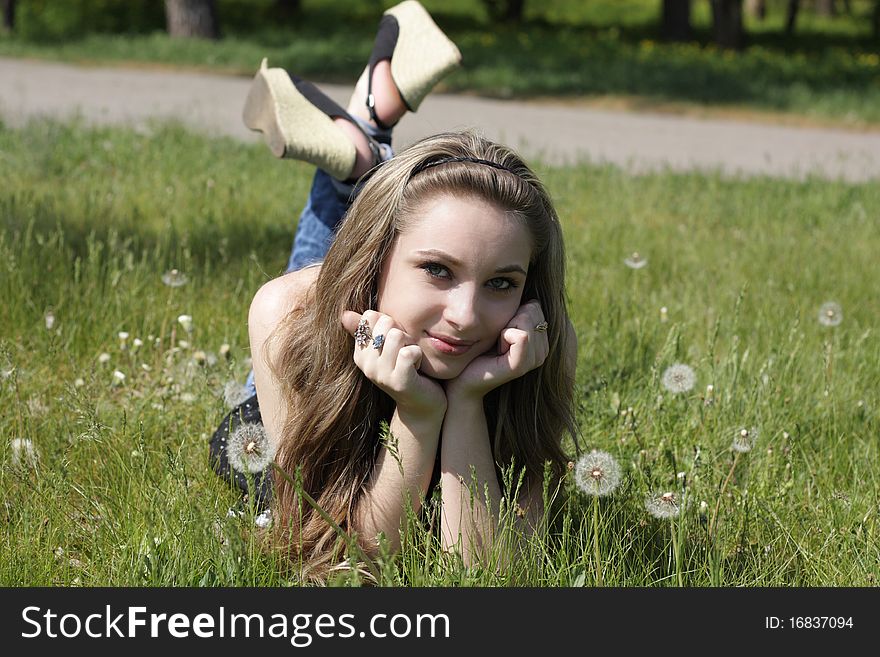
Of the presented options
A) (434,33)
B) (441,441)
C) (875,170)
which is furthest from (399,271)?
(875,170)

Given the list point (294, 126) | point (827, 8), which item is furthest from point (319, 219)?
point (827, 8)

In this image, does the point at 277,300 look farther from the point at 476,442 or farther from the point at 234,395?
the point at 476,442

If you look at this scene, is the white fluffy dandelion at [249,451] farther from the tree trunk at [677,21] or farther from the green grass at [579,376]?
the tree trunk at [677,21]

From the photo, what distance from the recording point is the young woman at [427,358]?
2195 mm

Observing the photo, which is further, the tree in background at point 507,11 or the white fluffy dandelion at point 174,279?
the tree in background at point 507,11

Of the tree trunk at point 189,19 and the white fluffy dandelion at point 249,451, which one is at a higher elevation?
the tree trunk at point 189,19

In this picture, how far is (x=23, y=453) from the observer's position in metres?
2.80

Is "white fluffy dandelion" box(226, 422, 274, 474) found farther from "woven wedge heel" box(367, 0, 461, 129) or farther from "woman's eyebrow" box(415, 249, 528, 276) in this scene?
"woven wedge heel" box(367, 0, 461, 129)

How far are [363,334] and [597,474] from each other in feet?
1.96

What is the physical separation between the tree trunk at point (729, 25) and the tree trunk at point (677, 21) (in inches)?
59.8

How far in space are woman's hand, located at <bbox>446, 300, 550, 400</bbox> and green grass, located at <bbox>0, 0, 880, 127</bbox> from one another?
37.6 ft

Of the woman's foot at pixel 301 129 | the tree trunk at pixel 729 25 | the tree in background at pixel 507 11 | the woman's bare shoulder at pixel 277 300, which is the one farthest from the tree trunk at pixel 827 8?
the woman's bare shoulder at pixel 277 300

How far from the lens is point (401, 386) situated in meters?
2.17

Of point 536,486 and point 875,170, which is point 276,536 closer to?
point 536,486
